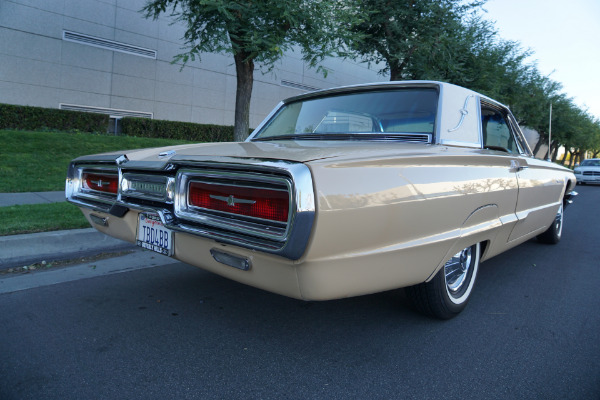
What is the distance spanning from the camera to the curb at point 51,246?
159 inches

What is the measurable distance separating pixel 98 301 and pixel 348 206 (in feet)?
7.46

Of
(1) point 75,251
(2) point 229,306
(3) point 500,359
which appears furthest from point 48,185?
(3) point 500,359

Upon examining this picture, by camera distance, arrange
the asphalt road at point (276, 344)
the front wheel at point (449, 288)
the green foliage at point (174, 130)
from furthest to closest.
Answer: the green foliage at point (174, 130) < the front wheel at point (449, 288) < the asphalt road at point (276, 344)

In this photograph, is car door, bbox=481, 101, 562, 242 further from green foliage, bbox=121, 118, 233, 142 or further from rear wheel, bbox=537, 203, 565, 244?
green foliage, bbox=121, 118, 233, 142

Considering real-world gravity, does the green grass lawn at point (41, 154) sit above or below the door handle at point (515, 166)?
below

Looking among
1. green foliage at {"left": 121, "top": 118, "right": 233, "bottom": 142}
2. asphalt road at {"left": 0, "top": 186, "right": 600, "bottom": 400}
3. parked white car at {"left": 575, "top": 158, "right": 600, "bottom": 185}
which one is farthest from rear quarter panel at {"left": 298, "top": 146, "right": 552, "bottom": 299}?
parked white car at {"left": 575, "top": 158, "right": 600, "bottom": 185}

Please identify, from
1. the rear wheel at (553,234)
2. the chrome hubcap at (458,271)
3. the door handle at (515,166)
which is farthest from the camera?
the rear wheel at (553,234)

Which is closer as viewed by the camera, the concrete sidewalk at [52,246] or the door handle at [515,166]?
the door handle at [515,166]

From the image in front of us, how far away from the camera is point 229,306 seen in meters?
3.14

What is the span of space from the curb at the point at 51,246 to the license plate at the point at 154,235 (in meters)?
2.11

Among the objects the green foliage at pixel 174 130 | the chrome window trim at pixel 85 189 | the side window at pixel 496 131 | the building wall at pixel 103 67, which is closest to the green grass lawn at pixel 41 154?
the green foliage at pixel 174 130

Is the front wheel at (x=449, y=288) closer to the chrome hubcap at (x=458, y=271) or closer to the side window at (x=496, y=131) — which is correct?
the chrome hubcap at (x=458, y=271)

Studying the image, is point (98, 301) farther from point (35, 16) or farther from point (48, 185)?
point (35, 16)

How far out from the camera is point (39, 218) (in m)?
5.02
